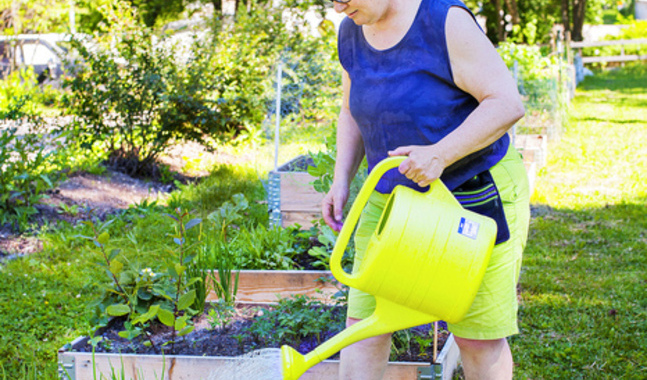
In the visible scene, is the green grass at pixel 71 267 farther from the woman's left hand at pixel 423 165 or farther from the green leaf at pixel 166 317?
the woman's left hand at pixel 423 165

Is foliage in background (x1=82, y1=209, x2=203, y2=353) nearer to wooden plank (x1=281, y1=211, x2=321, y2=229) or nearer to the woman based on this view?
the woman

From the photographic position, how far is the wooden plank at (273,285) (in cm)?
311

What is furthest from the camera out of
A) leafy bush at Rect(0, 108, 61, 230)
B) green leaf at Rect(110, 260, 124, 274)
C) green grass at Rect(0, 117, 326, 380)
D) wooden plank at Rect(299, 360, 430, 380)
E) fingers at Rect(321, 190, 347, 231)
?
leafy bush at Rect(0, 108, 61, 230)

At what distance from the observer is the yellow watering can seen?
1498 millimetres

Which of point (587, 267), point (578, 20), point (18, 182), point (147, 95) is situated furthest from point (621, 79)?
point (18, 182)

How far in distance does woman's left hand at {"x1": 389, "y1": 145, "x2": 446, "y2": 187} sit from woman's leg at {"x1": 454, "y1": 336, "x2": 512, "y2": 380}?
0.46 m

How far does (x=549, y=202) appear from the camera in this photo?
18.2ft

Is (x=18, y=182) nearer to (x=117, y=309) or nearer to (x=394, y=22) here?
(x=117, y=309)

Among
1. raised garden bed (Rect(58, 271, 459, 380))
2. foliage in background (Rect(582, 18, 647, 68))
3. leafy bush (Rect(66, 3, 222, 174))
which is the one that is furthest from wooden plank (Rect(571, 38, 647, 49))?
raised garden bed (Rect(58, 271, 459, 380))

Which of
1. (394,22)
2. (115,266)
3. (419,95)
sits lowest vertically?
(115,266)

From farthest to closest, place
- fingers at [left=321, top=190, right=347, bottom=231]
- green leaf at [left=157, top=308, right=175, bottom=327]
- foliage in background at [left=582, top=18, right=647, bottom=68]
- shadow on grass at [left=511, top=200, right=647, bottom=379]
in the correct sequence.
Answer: foliage in background at [left=582, top=18, right=647, bottom=68] → shadow on grass at [left=511, top=200, right=647, bottom=379] → green leaf at [left=157, top=308, right=175, bottom=327] → fingers at [left=321, top=190, right=347, bottom=231]

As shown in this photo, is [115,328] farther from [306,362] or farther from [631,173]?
[631,173]

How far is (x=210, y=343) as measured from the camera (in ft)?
8.51

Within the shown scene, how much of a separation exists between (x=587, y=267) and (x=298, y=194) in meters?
1.82
